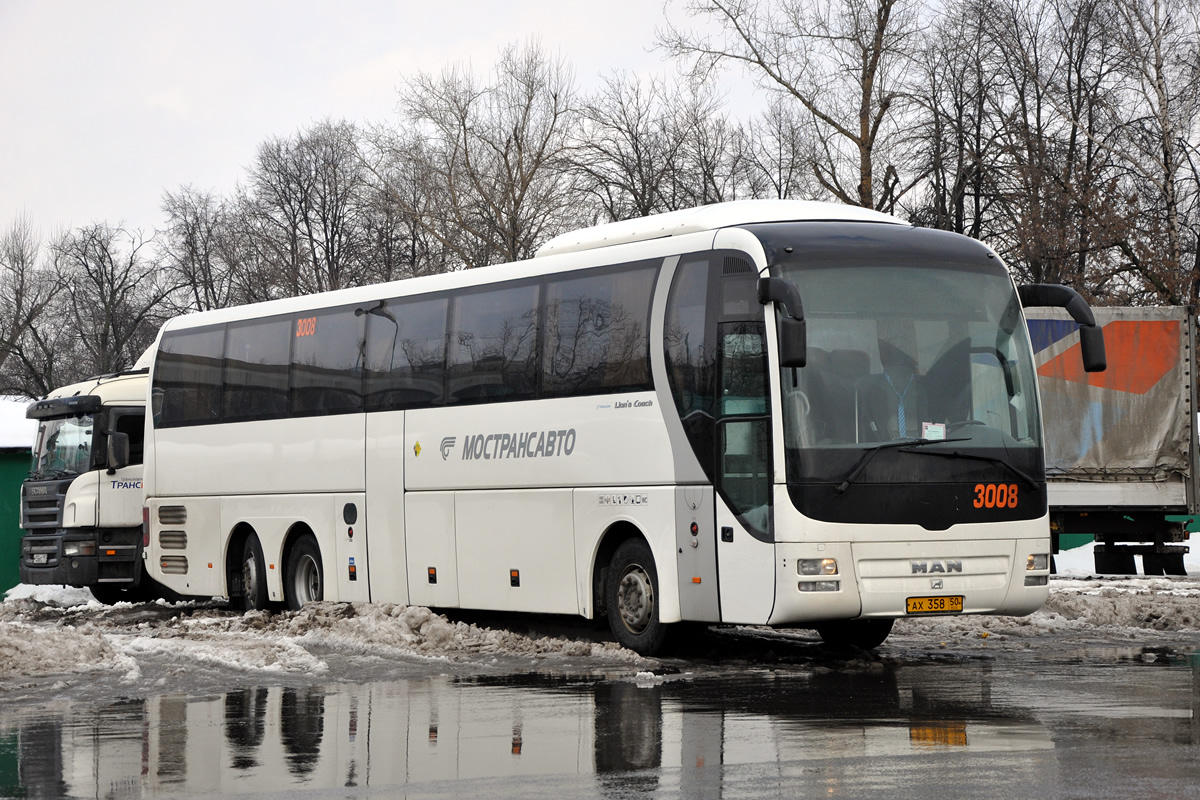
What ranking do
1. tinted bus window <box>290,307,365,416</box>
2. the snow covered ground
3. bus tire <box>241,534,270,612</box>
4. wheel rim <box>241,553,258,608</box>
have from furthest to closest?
1. wheel rim <box>241,553,258,608</box>
2. bus tire <box>241,534,270,612</box>
3. tinted bus window <box>290,307,365,416</box>
4. the snow covered ground

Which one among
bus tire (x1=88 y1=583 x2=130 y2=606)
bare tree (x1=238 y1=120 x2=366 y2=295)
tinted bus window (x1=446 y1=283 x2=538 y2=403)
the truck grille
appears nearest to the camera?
tinted bus window (x1=446 y1=283 x2=538 y2=403)

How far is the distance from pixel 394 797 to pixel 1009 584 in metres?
7.21

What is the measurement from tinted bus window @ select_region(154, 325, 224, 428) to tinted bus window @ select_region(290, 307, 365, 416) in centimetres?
181

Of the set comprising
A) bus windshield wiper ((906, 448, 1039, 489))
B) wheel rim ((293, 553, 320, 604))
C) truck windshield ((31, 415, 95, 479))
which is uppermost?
truck windshield ((31, 415, 95, 479))

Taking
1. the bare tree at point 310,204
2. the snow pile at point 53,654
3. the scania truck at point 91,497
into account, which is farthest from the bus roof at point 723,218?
the bare tree at point 310,204

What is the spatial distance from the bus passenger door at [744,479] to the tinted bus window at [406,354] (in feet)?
13.8

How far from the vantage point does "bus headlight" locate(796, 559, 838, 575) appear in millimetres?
12633

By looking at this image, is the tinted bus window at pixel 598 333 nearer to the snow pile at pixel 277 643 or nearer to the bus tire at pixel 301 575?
the snow pile at pixel 277 643

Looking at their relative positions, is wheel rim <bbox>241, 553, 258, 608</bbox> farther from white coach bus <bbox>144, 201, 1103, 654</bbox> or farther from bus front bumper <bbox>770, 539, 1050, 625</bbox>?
bus front bumper <bbox>770, 539, 1050, 625</bbox>

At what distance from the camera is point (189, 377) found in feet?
68.7

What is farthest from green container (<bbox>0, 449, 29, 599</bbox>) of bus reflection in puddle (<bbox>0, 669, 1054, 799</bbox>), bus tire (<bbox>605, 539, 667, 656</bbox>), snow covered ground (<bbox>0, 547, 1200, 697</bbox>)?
bus reflection in puddle (<bbox>0, 669, 1054, 799</bbox>)

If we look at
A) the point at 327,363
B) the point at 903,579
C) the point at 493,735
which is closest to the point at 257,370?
the point at 327,363

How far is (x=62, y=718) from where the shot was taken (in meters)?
10.8

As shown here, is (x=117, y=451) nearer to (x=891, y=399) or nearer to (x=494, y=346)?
(x=494, y=346)
